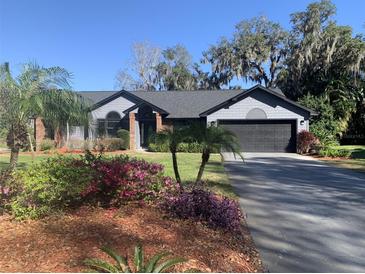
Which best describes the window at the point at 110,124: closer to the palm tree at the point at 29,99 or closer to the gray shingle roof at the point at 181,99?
the gray shingle roof at the point at 181,99

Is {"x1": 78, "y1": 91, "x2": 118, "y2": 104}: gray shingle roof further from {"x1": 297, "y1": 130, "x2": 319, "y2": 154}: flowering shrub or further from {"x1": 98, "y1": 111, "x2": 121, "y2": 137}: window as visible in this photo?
{"x1": 297, "y1": 130, "x2": 319, "y2": 154}: flowering shrub

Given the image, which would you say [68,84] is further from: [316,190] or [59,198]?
[316,190]

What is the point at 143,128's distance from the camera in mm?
31984

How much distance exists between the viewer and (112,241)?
518 centimetres

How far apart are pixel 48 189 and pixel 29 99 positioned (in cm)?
440

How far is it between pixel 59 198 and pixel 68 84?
18.2ft

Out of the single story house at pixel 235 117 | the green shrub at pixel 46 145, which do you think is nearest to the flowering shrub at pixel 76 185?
the single story house at pixel 235 117

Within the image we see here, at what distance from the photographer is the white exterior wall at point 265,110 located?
28.5 meters

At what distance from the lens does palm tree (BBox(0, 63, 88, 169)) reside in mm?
9945

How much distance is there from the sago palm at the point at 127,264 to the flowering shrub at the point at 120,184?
2299 millimetres

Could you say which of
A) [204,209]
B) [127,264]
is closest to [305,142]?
[204,209]

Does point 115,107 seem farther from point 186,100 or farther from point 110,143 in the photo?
point 186,100

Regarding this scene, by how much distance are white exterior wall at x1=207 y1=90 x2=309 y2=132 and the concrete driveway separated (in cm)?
1499

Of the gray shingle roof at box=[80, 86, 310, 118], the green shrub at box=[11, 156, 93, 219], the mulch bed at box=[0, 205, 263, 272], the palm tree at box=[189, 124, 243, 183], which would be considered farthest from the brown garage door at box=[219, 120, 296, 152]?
the green shrub at box=[11, 156, 93, 219]
